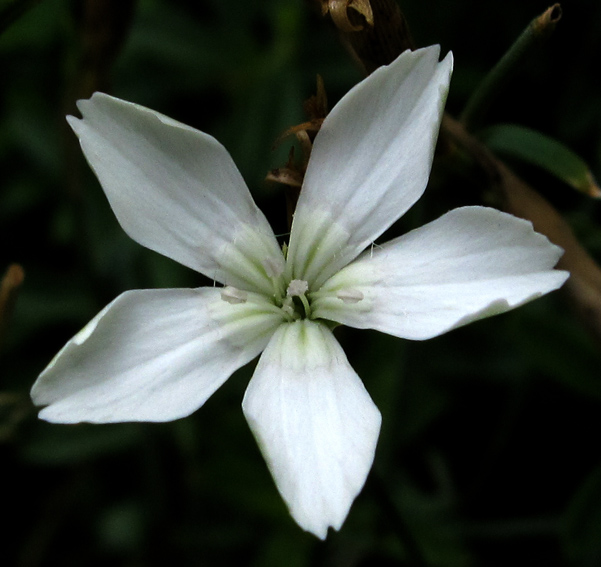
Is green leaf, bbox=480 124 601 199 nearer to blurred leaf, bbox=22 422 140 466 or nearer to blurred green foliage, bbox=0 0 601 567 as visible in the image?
blurred green foliage, bbox=0 0 601 567

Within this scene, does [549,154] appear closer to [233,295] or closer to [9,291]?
[233,295]

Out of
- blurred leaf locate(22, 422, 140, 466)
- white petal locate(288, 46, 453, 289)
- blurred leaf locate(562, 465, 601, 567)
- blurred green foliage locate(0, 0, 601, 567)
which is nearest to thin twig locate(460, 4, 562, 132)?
white petal locate(288, 46, 453, 289)

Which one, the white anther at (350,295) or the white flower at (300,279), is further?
the white anther at (350,295)

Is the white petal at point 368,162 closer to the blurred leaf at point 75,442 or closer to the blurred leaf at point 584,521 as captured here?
the blurred leaf at point 584,521

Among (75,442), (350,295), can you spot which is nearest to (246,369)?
(75,442)

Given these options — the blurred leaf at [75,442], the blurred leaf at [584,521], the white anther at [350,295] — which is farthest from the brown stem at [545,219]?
the blurred leaf at [75,442]

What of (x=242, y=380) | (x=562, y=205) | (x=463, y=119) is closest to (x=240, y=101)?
(x=242, y=380)

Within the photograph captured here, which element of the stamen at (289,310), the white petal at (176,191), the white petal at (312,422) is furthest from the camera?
the stamen at (289,310)

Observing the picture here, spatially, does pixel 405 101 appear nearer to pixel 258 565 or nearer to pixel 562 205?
pixel 562 205
